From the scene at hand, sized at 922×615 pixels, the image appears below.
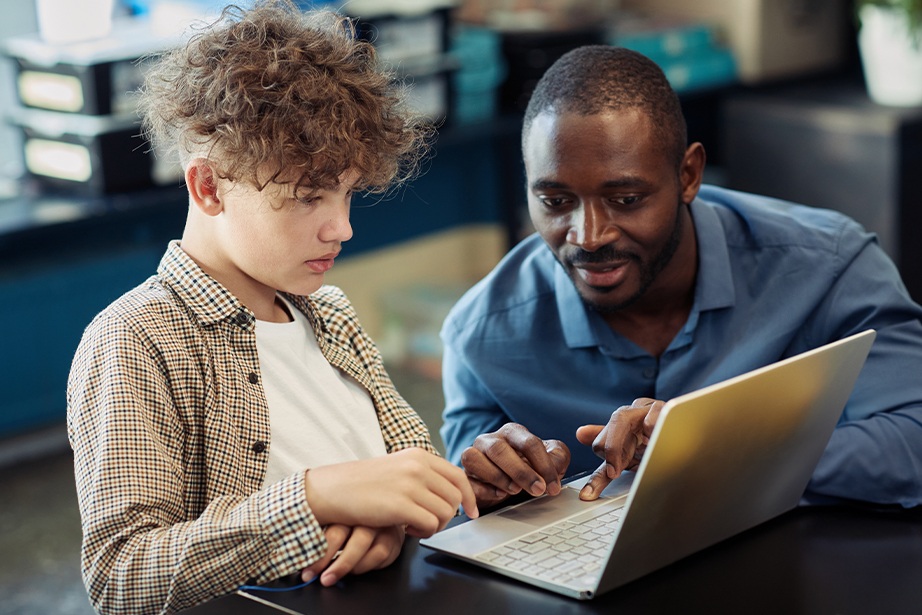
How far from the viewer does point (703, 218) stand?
1.54 meters

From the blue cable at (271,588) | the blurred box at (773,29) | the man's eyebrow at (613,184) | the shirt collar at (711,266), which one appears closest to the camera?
the blue cable at (271,588)

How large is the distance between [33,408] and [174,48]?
1842 mm

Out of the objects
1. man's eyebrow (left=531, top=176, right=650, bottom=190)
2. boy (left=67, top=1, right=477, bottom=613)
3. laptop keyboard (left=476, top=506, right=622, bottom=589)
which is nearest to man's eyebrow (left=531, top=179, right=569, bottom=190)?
man's eyebrow (left=531, top=176, right=650, bottom=190)

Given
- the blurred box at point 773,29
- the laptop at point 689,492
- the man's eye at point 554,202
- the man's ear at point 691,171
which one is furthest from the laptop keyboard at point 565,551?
the blurred box at point 773,29

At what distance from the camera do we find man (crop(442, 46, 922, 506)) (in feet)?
4.49

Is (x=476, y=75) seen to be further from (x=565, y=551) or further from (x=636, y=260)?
(x=565, y=551)

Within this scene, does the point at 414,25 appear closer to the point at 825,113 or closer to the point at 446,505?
the point at 825,113

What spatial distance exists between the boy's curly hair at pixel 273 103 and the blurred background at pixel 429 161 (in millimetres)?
1307

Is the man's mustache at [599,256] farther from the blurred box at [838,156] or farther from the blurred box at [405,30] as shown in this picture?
the blurred box at [838,156]

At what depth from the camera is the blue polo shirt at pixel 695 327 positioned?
1458 millimetres

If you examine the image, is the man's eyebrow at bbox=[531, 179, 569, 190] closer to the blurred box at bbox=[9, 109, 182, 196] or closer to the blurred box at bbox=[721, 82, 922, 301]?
the blurred box at bbox=[9, 109, 182, 196]

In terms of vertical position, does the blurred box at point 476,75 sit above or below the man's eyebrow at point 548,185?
below

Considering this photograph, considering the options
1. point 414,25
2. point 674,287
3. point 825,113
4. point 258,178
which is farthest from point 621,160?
point 825,113

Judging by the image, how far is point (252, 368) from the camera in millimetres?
Answer: 1157
